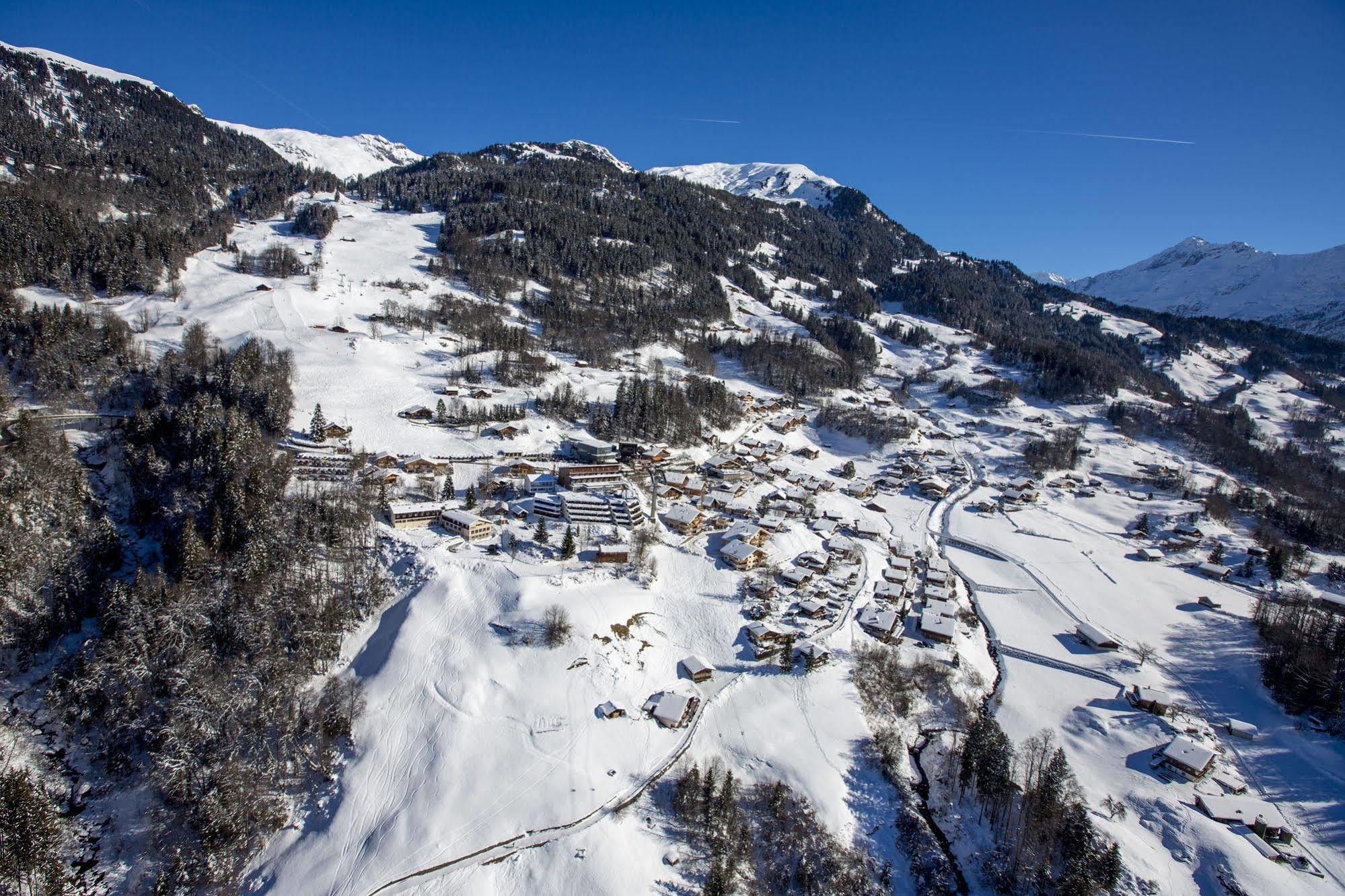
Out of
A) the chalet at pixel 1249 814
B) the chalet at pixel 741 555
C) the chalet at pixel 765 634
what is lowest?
Answer: the chalet at pixel 1249 814

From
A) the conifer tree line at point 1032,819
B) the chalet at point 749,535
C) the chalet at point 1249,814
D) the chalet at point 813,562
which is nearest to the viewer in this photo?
the conifer tree line at point 1032,819

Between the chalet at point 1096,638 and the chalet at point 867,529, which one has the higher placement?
the chalet at point 867,529

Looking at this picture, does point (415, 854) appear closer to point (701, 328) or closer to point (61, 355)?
point (61, 355)

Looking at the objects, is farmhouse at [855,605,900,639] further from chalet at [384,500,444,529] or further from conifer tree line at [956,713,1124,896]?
chalet at [384,500,444,529]

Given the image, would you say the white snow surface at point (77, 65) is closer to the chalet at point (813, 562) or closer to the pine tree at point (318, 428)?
the pine tree at point (318, 428)

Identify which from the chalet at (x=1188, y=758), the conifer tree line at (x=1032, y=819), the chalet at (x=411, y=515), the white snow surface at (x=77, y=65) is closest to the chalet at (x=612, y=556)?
the chalet at (x=411, y=515)

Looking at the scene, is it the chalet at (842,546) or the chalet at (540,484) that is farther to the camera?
the chalet at (540,484)

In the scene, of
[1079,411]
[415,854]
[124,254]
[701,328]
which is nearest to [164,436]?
[415,854]
